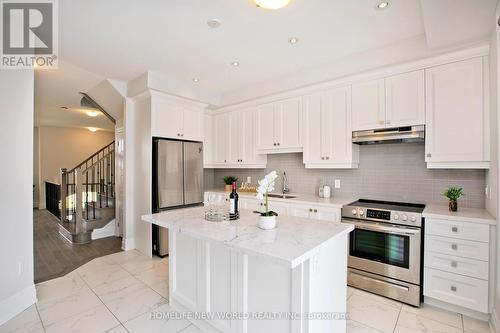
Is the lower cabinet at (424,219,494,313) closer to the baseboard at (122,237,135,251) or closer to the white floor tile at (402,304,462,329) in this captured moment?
the white floor tile at (402,304,462,329)

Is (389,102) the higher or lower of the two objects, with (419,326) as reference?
higher

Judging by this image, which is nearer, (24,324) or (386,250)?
(24,324)

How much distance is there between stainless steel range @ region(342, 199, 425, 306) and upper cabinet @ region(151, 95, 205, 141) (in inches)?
112

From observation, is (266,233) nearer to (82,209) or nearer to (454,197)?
(454,197)

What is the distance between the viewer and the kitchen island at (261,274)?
147 centimetres

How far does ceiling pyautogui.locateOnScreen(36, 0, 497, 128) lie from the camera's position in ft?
6.95

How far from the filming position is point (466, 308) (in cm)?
225

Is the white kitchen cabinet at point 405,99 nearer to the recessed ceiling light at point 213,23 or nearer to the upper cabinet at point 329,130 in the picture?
the upper cabinet at point 329,130

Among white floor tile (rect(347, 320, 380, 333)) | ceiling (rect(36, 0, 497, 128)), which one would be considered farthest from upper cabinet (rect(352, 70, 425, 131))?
white floor tile (rect(347, 320, 380, 333))

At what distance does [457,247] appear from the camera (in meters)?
2.25

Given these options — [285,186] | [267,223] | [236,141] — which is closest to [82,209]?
[236,141]

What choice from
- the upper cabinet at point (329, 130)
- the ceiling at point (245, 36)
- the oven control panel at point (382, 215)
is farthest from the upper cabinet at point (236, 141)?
the oven control panel at point (382, 215)

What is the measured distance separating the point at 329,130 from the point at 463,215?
1717mm

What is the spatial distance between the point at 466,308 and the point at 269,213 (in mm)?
2139
